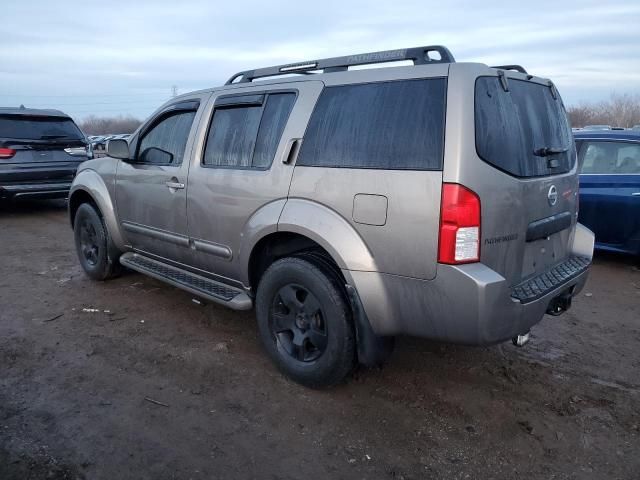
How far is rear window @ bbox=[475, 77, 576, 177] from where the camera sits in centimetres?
273

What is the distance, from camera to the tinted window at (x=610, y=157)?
6.05 m

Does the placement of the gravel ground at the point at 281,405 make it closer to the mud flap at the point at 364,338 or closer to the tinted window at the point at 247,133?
the mud flap at the point at 364,338

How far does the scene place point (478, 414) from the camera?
3.08 metres

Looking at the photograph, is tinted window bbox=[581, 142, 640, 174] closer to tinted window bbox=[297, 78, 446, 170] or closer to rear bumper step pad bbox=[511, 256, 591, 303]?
rear bumper step pad bbox=[511, 256, 591, 303]

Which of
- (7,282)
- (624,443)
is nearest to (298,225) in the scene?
(624,443)

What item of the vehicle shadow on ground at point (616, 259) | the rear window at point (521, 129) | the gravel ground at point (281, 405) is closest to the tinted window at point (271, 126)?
the rear window at point (521, 129)

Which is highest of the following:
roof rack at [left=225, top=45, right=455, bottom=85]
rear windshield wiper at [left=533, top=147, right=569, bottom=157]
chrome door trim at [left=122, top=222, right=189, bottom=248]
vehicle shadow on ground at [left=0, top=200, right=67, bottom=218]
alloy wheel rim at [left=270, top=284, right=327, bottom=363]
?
roof rack at [left=225, top=45, right=455, bottom=85]

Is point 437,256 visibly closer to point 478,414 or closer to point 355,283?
point 355,283

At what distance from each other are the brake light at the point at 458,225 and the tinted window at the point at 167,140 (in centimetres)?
239

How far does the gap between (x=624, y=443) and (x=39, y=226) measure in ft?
28.6

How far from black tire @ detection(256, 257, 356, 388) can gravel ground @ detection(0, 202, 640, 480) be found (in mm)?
165

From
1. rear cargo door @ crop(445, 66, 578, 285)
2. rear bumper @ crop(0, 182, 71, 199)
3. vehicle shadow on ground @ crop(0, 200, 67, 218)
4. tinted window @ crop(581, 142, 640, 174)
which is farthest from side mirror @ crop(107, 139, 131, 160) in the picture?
vehicle shadow on ground @ crop(0, 200, 67, 218)

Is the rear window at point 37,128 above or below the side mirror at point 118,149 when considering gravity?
above

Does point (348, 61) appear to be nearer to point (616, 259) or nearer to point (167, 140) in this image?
point (167, 140)
